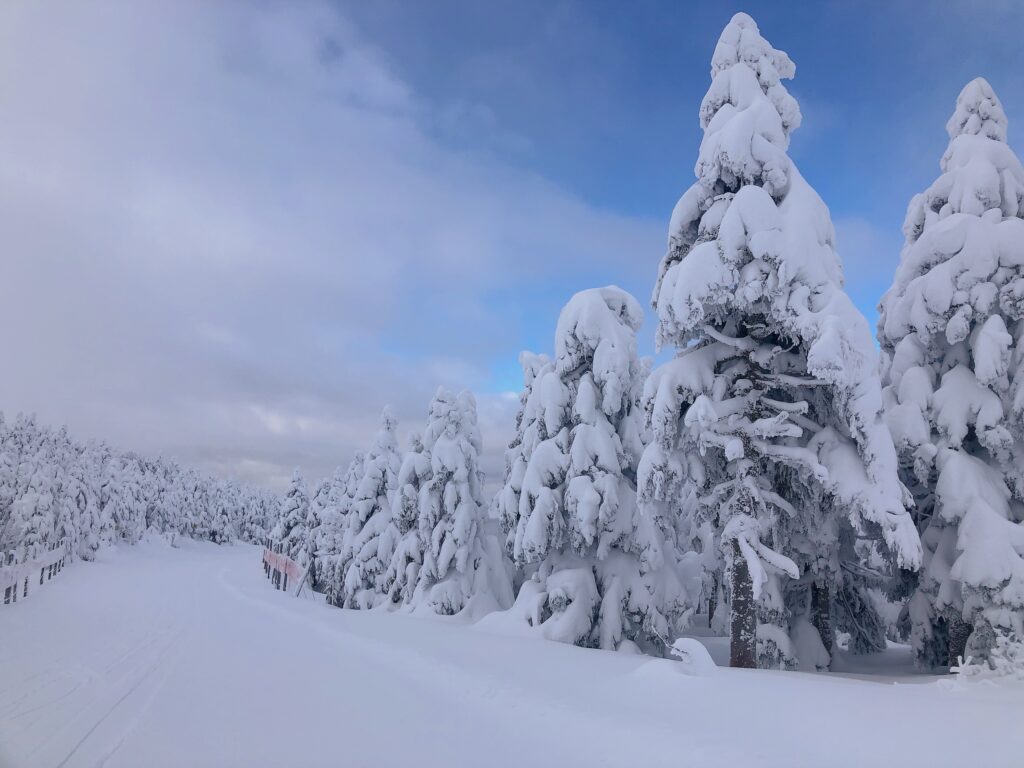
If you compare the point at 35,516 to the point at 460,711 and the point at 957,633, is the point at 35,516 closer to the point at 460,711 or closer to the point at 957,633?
the point at 460,711

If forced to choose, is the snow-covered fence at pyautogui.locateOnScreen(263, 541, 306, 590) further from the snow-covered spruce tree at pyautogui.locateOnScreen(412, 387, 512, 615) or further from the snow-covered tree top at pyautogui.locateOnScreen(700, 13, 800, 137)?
the snow-covered tree top at pyautogui.locateOnScreen(700, 13, 800, 137)

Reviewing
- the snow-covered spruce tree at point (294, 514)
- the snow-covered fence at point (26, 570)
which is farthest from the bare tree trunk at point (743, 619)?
the snow-covered spruce tree at point (294, 514)

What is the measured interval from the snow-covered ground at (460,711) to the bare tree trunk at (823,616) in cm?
223

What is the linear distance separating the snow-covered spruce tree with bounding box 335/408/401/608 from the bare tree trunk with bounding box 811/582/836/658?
2320 cm

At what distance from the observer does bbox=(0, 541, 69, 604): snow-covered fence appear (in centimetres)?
2853

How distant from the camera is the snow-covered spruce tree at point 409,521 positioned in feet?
92.8

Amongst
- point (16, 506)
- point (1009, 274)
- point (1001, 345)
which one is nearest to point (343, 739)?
point (1001, 345)

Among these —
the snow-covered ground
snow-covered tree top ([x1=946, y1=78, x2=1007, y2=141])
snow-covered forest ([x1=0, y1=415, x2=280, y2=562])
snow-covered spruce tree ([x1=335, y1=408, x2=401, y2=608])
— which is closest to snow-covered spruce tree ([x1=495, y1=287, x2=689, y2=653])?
the snow-covered ground

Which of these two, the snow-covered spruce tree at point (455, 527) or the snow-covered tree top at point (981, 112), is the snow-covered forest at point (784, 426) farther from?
the snow-covered spruce tree at point (455, 527)

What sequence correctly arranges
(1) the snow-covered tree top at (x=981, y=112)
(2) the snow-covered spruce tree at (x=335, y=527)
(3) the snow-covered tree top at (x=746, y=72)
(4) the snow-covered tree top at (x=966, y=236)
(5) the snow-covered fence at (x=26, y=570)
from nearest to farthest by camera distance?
(3) the snow-covered tree top at (x=746, y=72) < (4) the snow-covered tree top at (x=966, y=236) < (1) the snow-covered tree top at (x=981, y=112) < (5) the snow-covered fence at (x=26, y=570) < (2) the snow-covered spruce tree at (x=335, y=527)

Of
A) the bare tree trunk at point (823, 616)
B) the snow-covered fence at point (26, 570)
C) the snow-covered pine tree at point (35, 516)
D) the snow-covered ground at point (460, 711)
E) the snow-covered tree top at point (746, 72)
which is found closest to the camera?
the snow-covered ground at point (460, 711)

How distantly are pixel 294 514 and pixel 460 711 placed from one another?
55817mm

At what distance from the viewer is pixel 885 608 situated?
17.6 metres

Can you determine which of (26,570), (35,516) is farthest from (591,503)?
(35,516)
